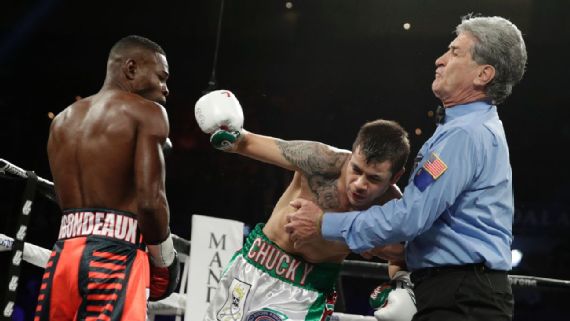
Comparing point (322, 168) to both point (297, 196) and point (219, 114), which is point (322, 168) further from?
point (219, 114)

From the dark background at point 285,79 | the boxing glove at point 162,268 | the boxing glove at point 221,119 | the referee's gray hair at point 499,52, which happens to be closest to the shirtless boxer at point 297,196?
the boxing glove at point 221,119

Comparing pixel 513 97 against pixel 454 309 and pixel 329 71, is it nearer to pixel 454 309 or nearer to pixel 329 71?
pixel 329 71

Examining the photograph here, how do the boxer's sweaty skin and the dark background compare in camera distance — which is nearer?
the boxer's sweaty skin

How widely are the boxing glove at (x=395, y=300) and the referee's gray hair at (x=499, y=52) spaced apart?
1.97 feet

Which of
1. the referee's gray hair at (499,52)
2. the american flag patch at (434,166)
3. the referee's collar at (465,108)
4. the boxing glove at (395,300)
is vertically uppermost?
the referee's gray hair at (499,52)

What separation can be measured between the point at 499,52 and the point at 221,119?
0.79m

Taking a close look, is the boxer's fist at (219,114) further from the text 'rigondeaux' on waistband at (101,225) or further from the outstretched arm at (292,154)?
the text 'rigondeaux' on waistband at (101,225)

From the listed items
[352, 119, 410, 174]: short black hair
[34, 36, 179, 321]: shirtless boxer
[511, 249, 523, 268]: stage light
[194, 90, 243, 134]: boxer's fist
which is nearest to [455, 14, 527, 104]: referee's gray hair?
[352, 119, 410, 174]: short black hair

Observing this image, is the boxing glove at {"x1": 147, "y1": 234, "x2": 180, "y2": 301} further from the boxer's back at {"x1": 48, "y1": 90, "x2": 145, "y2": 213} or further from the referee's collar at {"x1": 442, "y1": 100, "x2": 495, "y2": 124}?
the referee's collar at {"x1": 442, "y1": 100, "x2": 495, "y2": 124}

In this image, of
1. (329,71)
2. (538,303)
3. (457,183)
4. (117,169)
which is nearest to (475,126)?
(457,183)

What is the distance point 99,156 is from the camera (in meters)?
2.11

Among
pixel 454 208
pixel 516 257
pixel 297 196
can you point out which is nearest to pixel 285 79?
pixel 516 257

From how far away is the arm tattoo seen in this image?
7.09ft

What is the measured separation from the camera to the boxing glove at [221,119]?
2059 millimetres
